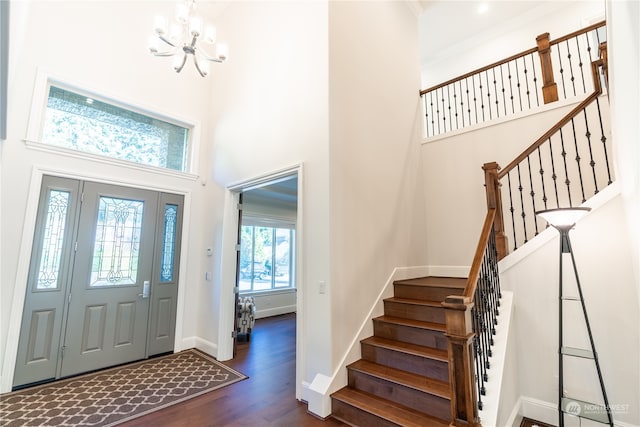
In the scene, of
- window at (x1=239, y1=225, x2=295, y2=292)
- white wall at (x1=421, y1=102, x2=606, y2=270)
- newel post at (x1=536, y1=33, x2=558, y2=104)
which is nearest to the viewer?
newel post at (x1=536, y1=33, x2=558, y2=104)

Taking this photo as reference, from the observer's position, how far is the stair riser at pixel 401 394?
2254mm

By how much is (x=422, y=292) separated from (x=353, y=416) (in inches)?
59.4

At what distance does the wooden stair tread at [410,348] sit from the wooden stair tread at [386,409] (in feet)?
1.46

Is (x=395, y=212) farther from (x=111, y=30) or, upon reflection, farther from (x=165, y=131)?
(x=111, y=30)

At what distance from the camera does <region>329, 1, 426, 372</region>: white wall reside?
302 centimetres

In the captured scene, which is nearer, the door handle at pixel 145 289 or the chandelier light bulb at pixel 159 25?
the chandelier light bulb at pixel 159 25

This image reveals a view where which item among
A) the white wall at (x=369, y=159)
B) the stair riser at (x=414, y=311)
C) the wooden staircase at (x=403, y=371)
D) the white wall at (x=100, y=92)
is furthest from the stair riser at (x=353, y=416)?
the white wall at (x=100, y=92)

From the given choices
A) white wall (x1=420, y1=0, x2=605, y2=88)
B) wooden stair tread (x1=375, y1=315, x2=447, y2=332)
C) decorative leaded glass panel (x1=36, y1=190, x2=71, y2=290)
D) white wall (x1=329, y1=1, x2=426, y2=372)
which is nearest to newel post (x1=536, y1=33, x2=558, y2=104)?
white wall (x1=329, y1=1, x2=426, y2=372)

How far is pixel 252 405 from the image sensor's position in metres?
2.83

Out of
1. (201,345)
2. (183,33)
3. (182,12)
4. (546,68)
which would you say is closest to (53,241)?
(201,345)

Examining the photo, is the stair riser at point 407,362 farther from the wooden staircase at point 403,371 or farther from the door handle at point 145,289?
the door handle at point 145,289

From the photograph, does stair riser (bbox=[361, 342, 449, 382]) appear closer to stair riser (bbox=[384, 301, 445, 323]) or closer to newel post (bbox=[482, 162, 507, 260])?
stair riser (bbox=[384, 301, 445, 323])

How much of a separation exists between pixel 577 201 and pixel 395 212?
214 centimetres

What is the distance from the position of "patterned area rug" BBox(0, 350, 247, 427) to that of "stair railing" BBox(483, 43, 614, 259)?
366 cm
